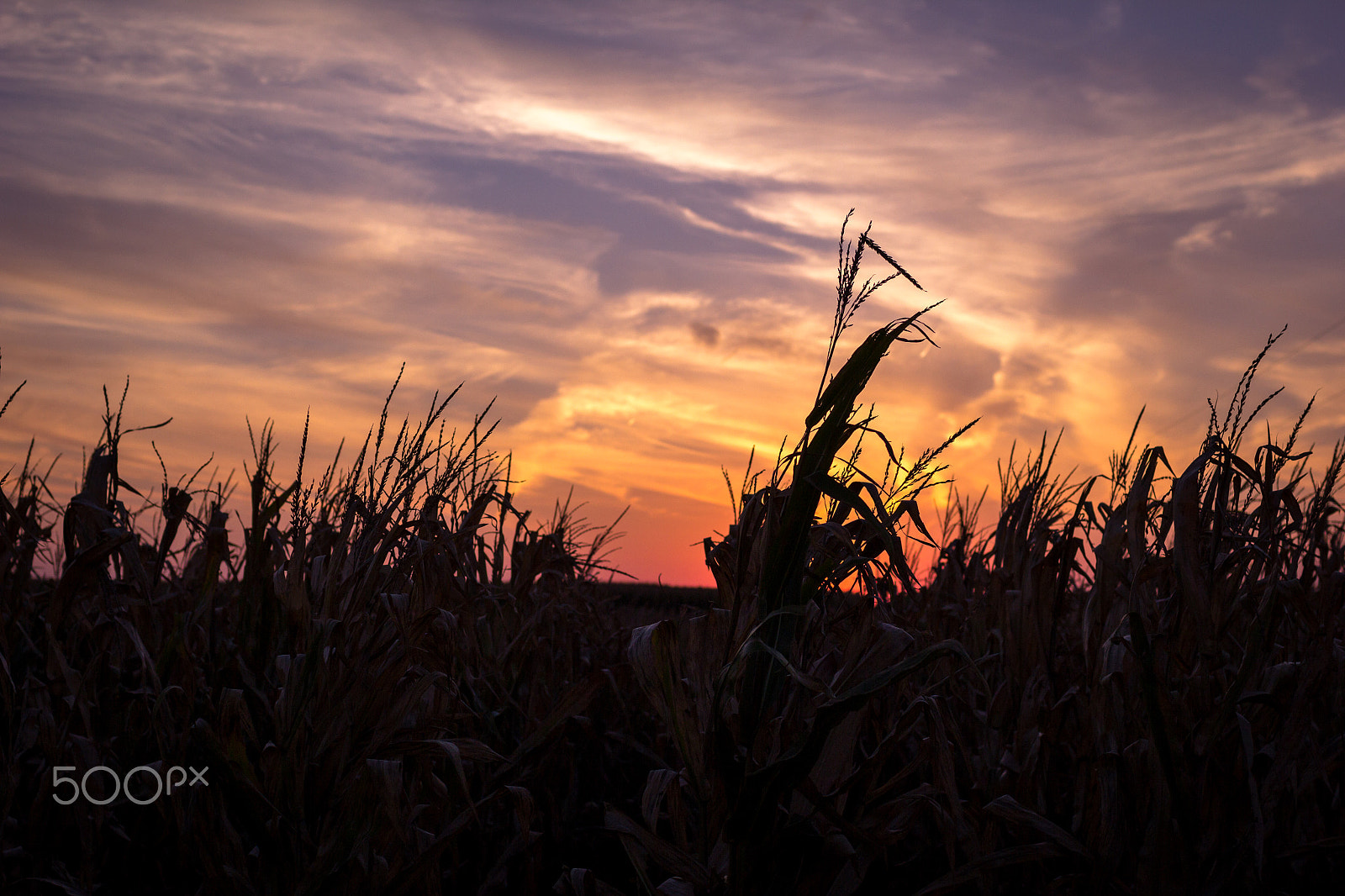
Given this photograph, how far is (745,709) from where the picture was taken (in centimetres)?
229

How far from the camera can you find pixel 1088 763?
122 inches

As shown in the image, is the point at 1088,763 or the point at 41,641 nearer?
the point at 1088,763

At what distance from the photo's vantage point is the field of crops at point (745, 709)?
2348mm

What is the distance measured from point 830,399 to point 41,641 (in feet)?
12.2


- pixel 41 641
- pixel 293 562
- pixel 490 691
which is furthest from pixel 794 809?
pixel 41 641

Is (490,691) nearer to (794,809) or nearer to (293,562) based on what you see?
(293,562)

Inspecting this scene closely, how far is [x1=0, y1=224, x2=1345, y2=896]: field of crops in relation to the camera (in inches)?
92.4
